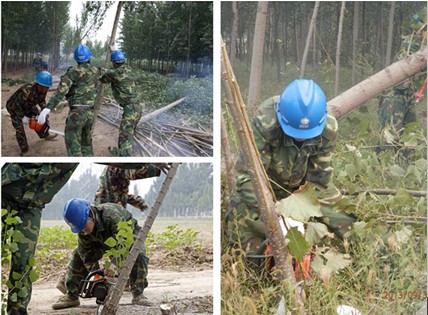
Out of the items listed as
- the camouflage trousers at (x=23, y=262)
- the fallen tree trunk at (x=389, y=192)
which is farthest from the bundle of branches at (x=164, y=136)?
the fallen tree trunk at (x=389, y=192)

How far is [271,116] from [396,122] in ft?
3.62

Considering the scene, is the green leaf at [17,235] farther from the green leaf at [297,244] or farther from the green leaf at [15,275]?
the green leaf at [297,244]

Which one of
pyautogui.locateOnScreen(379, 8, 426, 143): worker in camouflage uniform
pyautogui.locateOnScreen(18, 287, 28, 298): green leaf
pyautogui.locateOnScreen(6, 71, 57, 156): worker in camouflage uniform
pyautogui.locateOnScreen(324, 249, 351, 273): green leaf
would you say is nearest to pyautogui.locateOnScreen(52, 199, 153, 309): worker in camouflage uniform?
pyautogui.locateOnScreen(18, 287, 28, 298): green leaf

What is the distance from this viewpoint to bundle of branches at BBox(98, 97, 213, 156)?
3.13m

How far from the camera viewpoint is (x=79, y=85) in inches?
123

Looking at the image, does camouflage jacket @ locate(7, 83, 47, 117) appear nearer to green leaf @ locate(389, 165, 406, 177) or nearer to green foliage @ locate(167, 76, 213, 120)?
green foliage @ locate(167, 76, 213, 120)

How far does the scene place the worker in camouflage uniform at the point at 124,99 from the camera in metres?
3.12

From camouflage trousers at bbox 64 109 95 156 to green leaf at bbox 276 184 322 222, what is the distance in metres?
0.74

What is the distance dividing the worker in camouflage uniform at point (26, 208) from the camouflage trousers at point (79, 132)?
62 mm

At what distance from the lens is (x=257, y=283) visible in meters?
3.47

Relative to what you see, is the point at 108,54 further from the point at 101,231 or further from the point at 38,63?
the point at 101,231

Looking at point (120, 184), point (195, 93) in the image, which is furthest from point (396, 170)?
point (120, 184)

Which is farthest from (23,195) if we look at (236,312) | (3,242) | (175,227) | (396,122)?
(396,122)

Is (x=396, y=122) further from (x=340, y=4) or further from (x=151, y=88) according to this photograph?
(x=151, y=88)
